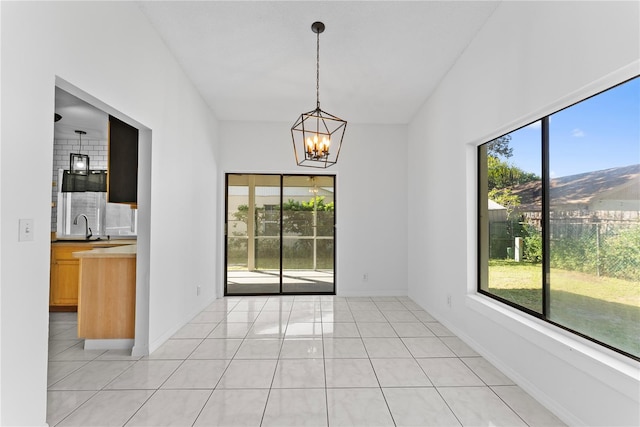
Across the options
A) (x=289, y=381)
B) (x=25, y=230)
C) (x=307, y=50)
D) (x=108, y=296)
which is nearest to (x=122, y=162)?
(x=108, y=296)

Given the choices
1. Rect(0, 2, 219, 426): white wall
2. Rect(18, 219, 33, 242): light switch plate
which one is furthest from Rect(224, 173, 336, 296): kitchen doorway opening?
Rect(18, 219, 33, 242): light switch plate

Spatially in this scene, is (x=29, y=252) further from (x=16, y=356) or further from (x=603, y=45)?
(x=603, y=45)

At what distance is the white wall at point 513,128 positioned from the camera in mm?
1639

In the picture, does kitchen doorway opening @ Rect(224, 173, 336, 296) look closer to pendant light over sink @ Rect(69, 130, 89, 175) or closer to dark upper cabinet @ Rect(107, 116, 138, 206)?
pendant light over sink @ Rect(69, 130, 89, 175)

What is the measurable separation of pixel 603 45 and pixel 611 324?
1.51 m

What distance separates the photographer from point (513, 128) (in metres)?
2.59

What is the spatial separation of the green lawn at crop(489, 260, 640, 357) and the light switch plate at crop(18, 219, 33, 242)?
Result: 10.3 feet

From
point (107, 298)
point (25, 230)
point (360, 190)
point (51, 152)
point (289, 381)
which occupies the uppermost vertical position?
point (360, 190)

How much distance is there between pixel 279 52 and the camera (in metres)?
3.21

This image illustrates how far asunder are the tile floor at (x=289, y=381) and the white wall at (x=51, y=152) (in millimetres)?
397

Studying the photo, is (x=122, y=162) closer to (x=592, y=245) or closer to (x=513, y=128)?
(x=513, y=128)

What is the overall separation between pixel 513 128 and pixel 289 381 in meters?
2.67

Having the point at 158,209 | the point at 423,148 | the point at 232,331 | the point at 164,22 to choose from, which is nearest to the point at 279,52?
the point at 164,22

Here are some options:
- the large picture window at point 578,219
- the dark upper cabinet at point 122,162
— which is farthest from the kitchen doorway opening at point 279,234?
the large picture window at point 578,219
